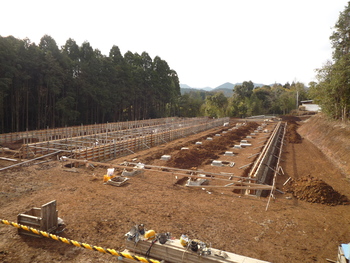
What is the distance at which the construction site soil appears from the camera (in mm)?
5797

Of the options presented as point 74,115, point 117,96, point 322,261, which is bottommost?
point 322,261

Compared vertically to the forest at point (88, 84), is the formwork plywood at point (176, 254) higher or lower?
lower

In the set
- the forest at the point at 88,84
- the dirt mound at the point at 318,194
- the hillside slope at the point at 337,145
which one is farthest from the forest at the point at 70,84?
the hillside slope at the point at 337,145

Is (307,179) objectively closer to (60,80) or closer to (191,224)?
(191,224)

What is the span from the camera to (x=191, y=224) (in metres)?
7.09

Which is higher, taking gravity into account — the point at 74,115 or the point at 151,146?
the point at 74,115

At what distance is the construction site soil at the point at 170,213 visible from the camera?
5.80 metres

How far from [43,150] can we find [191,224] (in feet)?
46.3

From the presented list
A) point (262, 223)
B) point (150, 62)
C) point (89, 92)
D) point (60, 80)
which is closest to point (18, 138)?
point (60, 80)

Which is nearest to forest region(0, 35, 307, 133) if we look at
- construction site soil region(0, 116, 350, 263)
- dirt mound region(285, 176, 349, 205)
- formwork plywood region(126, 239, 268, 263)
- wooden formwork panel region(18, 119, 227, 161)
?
wooden formwork panel region(18, 119, 227, 161)

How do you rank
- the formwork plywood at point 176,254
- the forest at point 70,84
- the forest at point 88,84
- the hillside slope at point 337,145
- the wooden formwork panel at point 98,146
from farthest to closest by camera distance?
the forest at point 70,84
the forest at point 88,84
the hillside slope at point 337,145
the wooden formwork panel at point 98,146
the formwork plywood at point 176,254

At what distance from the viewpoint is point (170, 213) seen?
7.86m

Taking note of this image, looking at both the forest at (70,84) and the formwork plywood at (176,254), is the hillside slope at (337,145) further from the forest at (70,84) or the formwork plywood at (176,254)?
the forest at (70,84)

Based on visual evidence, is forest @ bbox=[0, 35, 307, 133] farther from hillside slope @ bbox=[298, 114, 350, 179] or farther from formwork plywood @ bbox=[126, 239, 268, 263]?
hillside slope @ bbox=[298, 114, 350, 179]
